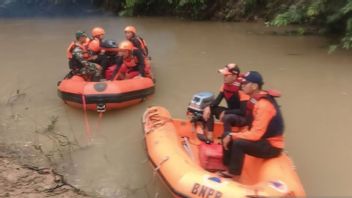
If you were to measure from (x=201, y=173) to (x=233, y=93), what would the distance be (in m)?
1.70

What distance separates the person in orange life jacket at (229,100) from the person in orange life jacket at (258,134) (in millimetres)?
934

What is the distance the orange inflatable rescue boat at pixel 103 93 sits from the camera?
789 cm

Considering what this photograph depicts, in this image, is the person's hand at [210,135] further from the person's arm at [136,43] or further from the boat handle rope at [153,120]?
the person's arm at [136,43]

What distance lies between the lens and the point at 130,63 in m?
8.61

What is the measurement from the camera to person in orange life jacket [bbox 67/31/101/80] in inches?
339

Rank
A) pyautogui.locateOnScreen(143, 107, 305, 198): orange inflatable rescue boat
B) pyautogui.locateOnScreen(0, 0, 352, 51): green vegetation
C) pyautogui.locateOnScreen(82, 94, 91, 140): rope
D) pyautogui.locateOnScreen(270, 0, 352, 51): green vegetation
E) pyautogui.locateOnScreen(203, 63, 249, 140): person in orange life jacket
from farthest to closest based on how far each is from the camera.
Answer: pyautogui.locateOnScreen(0, 0, 352, 51): green vegetation → pyautogui.locateOnScreen(270, 0, 352, 51): green vegetation → pyautogui.locateOnScreen(82, 94, 91, 140): rope → pyautogui.locateOnScreen(203, 63, 249, 140): person in orange life jacket → pyautogui.locateOnScreen(143, 107, 305, 198): orange inflatable rescue boat

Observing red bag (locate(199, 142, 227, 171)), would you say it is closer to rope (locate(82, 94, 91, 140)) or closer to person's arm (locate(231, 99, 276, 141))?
person's arm (locate(231, 99, 276, 141))

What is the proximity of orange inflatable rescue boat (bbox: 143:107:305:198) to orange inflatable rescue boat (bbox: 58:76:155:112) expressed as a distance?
165cm

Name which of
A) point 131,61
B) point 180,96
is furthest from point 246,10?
point 131,61

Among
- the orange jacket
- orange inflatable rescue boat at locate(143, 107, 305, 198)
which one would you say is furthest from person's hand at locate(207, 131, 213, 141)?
the orange jacket

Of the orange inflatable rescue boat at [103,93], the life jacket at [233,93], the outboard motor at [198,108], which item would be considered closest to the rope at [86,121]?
the orange inflatable rescue boat at [103,93]

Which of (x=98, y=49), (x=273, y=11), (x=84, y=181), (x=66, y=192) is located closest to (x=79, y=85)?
(x=98, y=49)

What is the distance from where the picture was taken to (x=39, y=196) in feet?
17.1

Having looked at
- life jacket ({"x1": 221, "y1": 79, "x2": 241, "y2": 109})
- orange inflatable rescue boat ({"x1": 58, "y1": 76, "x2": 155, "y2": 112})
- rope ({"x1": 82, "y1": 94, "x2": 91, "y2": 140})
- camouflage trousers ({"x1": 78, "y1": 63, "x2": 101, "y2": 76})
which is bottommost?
rope ({"x1": 82, "y1": 94, "x2": 91, "y2": 140})
